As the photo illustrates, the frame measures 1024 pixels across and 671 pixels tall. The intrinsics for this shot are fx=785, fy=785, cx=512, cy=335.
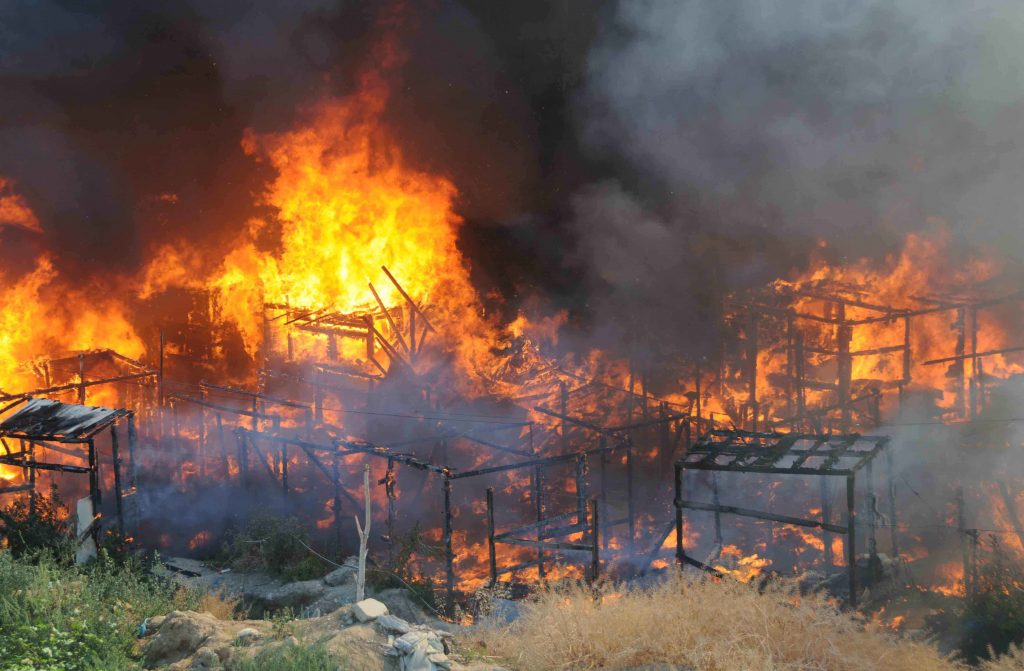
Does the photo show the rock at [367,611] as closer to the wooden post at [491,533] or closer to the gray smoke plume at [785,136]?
the wooden post at [491,533]

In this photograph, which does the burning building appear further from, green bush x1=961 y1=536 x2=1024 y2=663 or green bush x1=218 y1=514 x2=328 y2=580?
green bush x1=961 y1=536 x2=1024 y2=663

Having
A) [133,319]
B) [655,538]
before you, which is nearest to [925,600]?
[655,538]

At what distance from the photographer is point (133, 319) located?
28.0 m

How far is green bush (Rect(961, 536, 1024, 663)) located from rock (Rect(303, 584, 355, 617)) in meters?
9.30

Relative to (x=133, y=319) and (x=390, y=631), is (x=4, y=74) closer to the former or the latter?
(x=133, y=319)

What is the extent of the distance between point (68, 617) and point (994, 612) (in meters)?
11.9

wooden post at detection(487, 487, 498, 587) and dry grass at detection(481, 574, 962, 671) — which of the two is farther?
wooden post at detection(487, 487, 498, 587)

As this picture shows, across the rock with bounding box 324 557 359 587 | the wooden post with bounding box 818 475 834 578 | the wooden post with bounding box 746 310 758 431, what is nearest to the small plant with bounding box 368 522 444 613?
the rock with bounding box 324 557 359 587

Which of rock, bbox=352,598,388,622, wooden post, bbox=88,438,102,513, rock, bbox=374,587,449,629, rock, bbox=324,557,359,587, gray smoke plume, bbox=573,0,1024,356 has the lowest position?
rock, bbox=374,587,449,629

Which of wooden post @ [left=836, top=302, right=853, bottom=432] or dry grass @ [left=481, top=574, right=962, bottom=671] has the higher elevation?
wooden post @ [left=836, top=302, right=853, bottom=432]

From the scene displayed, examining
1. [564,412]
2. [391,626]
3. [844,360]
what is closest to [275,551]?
[391,626]

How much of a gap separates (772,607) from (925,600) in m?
5.10

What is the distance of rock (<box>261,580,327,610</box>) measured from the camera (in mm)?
13531

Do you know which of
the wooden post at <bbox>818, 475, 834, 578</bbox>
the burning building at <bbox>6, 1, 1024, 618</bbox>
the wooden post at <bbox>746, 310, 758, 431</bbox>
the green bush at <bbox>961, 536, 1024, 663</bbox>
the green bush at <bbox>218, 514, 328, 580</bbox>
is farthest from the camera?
the wooden post at <bbox>746, 310, 758, 431</bbox>
